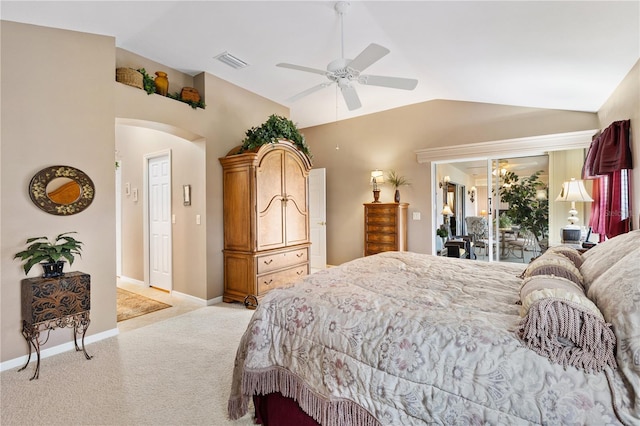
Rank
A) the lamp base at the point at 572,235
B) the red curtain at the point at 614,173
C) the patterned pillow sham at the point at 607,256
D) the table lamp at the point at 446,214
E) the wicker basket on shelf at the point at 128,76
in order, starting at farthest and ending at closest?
the table lamp at the point at 446,214, the lamp base at the point at 572,235, the wicker basket on shelf at the point at 128,76, the red curtain at the point at 614,173, the patterned pillow sham at the point at 607,256

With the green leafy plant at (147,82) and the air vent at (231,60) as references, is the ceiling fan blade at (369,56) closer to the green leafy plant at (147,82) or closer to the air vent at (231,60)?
the air vent at (231,60)

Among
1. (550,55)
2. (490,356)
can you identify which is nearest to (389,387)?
(490,356)

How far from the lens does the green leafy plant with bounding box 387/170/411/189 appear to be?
5.48 meters

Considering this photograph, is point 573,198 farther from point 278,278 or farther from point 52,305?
point 52,305

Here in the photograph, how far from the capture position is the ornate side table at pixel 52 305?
2402mm

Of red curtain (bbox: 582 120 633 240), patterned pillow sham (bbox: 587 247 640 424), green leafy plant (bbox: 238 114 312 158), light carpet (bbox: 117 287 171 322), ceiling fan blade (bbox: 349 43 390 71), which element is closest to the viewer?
patterned pillow sham (bbox: 587 247 640 424)

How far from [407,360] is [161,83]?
3923 mm

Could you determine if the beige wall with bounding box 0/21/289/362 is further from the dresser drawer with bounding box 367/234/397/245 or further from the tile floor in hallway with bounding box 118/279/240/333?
the dresser drawer with bounding box 367/234/397/245

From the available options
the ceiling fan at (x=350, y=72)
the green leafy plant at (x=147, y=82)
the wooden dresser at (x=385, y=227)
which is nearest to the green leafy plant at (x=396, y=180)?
the wooden dresser at (x=385, y=227)

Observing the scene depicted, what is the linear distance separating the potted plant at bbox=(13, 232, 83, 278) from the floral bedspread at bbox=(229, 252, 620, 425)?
1.90 metres

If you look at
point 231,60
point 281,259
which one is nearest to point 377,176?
point 281,259

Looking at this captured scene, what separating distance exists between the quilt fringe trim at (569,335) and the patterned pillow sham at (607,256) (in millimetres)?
631

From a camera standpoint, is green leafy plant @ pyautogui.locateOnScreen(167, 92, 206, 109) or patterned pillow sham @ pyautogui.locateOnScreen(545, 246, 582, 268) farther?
green leafy plant @ pyautogui.locateOnScreen(167, 92, 206, 109)

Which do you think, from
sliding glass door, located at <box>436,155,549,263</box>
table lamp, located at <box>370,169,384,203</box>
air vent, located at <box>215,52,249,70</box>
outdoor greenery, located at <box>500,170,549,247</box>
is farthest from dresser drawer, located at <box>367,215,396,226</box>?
air vent, located at <box>215,52,249,70</box>
